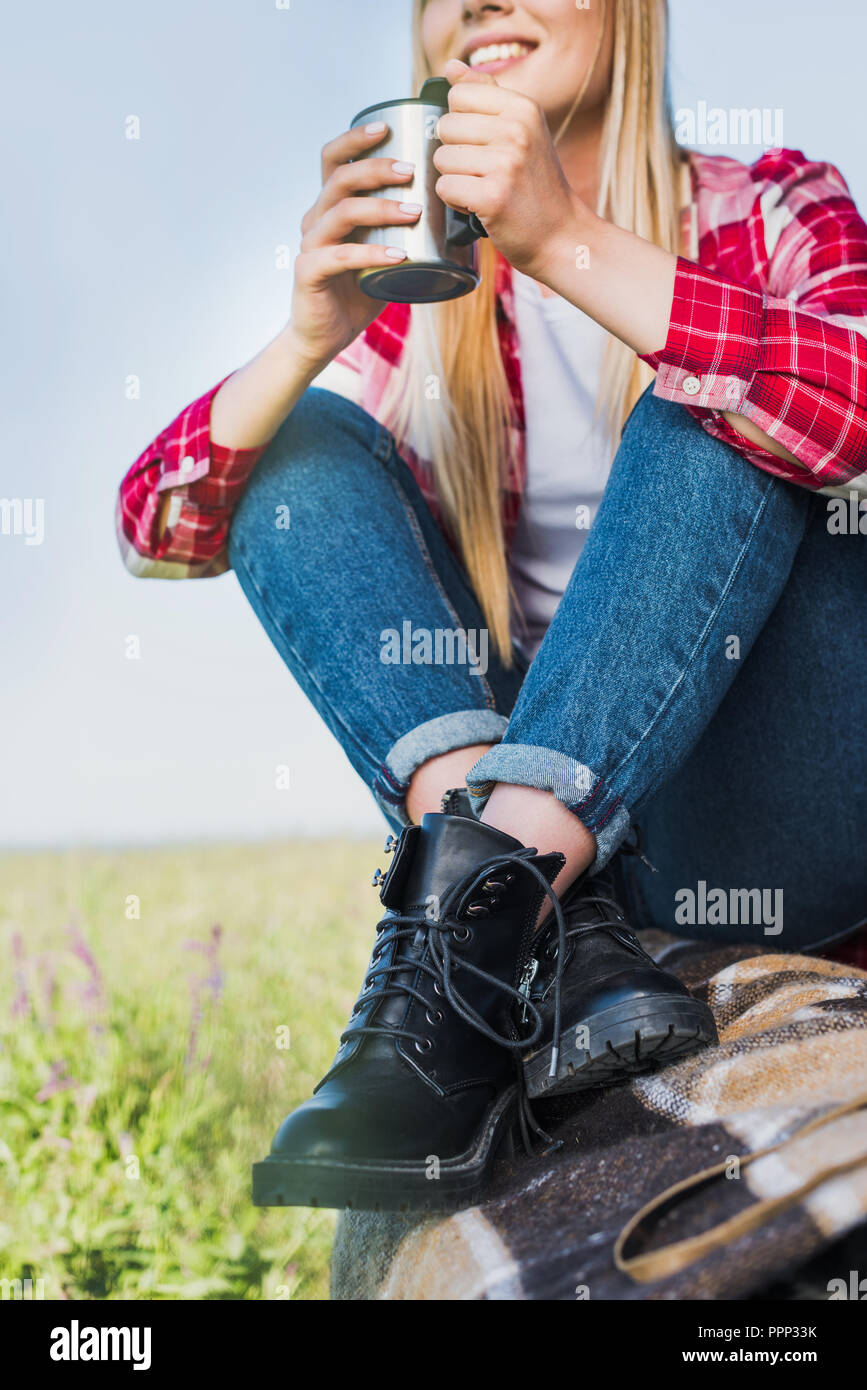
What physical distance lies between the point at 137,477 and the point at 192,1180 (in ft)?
2.93

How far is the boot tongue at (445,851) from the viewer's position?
893 millimetres

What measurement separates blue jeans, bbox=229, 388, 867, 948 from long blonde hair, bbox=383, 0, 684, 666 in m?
0.06

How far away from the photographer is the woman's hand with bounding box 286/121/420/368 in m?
1.02

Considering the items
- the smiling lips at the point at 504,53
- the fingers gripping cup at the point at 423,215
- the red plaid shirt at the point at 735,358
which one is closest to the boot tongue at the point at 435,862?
the red plaid shirt at the point at 735,358

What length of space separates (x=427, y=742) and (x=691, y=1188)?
0.49 metres

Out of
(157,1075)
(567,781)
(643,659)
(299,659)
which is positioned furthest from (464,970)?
(157,1075)

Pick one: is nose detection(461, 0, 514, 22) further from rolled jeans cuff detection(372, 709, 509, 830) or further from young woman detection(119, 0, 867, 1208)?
rolled jeans cuff detection(372, 709, 509, 830)

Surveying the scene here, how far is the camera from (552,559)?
4.88 feet

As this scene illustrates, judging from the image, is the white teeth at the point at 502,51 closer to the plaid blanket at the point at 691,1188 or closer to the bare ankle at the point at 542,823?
the bare ankle at the point at 542,823

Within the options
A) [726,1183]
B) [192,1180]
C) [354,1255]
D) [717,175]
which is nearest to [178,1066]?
[192,1180]

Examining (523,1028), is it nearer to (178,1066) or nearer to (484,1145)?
(484,1145)

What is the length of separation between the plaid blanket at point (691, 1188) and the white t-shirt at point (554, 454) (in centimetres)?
64

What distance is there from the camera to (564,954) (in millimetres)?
889

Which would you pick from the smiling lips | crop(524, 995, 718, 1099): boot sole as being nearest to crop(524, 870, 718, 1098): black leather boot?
crop(524, 995, 718, 1099): boot sole
